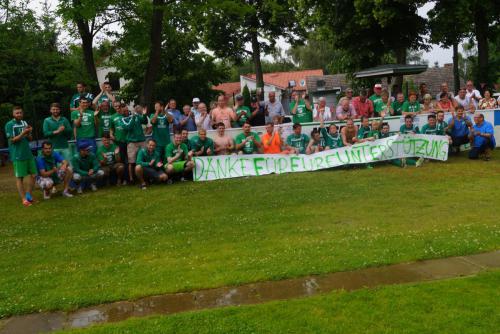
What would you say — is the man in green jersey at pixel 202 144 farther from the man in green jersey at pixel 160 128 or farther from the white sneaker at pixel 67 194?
the white sneaker at pixel 67 194

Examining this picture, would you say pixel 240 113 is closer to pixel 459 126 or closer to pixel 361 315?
pixel 459 126

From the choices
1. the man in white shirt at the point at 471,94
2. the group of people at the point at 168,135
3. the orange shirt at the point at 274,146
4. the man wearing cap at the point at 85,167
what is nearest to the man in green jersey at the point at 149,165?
the group of people at the point at 168,135

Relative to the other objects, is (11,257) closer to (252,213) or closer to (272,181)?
(252,213)

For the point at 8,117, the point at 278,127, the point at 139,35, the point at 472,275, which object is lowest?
the point at 472,275

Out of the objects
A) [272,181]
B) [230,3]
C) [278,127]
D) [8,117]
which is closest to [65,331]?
[272,181]

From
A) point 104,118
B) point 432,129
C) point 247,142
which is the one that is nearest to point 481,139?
point 432,129

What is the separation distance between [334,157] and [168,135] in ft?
13.7

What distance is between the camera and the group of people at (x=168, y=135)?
431 inches

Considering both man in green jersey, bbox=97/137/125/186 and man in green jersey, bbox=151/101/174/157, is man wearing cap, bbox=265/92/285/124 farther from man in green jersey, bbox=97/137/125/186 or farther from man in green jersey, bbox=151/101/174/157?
man in green jersey, bbox=97/137/125/186

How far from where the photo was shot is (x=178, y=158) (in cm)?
1188

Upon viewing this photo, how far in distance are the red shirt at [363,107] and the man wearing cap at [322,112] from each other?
0.76 m

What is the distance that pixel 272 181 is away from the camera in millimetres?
11234

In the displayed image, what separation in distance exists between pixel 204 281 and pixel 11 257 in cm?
305

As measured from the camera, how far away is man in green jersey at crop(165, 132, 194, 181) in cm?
1173
